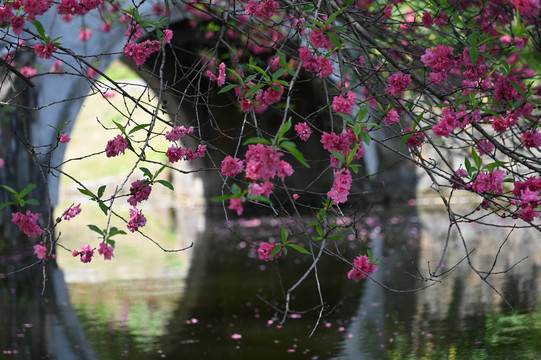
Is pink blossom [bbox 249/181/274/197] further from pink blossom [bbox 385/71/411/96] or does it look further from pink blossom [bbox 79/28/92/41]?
pink blossom [bbox 79/28/92/41]

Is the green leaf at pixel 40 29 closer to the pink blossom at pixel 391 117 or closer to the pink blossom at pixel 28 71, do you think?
the pink blossom at pixel 391 117

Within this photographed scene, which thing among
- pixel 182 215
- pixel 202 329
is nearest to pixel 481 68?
pixel 202 329

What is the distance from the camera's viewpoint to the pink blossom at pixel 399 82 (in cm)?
359

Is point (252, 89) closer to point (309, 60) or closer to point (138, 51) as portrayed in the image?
point (309, 60)

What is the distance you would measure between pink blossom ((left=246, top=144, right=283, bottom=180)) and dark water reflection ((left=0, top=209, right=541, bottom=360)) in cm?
96

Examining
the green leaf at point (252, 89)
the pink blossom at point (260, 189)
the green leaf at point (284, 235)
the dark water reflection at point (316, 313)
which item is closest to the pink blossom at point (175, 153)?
the dark water reflection at point (316, 313)

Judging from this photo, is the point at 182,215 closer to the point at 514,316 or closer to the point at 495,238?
the point at 495,238

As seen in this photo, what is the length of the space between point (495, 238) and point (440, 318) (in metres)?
5.21

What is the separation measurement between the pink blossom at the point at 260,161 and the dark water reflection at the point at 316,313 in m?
0.96

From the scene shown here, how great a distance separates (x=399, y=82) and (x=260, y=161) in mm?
1190

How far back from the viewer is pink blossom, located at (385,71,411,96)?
3.59 metres

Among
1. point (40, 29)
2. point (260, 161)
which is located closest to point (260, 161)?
point (260, 161)

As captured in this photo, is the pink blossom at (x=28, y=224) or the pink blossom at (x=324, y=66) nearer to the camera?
the pink blossom at (x=324, y=66)

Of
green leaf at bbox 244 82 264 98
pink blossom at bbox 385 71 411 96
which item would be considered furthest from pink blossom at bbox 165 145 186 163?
pink blossom at bbox 385 71 411 96
